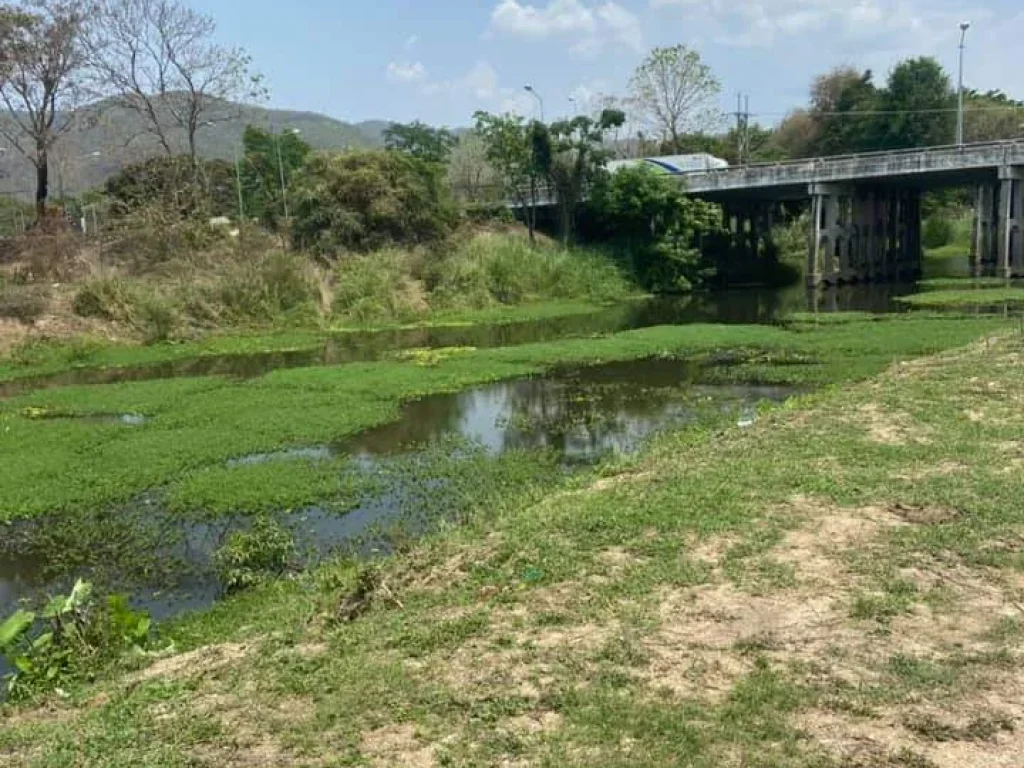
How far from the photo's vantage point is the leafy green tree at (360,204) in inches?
1453

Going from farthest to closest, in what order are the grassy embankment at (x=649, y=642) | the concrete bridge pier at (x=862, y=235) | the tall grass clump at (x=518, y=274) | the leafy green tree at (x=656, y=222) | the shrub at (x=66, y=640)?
the leafy green tree at (x=656, y=222) < the concrete bridge pier at (x=862, y=235) < the tall grass clump at (x=518, y=274) < the shrub at (x=66, y=640) < the grassy embankment at (x=649, y=642)

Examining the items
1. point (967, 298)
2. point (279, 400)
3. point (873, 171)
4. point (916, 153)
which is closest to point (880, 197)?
point (916, 153)

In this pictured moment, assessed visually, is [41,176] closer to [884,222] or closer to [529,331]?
[529,331]

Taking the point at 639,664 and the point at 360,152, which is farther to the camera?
the point at 360,152

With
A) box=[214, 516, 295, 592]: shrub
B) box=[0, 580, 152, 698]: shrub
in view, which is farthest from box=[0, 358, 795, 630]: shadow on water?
box=[0, 580, 152, 698]: shrub

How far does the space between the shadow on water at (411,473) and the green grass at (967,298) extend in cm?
1543

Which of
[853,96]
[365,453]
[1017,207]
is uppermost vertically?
[853,96]

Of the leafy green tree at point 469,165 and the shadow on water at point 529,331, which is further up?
the leafy green tree at point 469,165

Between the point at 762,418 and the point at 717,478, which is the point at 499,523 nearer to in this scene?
the point at 717,478

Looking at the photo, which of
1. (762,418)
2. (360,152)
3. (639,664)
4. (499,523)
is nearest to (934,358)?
(762,418)

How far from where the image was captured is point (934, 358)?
1636 cm

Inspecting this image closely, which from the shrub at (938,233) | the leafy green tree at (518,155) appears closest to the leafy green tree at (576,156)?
the leafy green tree at (518,155)

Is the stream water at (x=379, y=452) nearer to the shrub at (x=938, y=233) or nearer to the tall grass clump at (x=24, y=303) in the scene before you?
the tall grass clump at (x=24, y=303)

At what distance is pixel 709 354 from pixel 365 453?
435 inches
